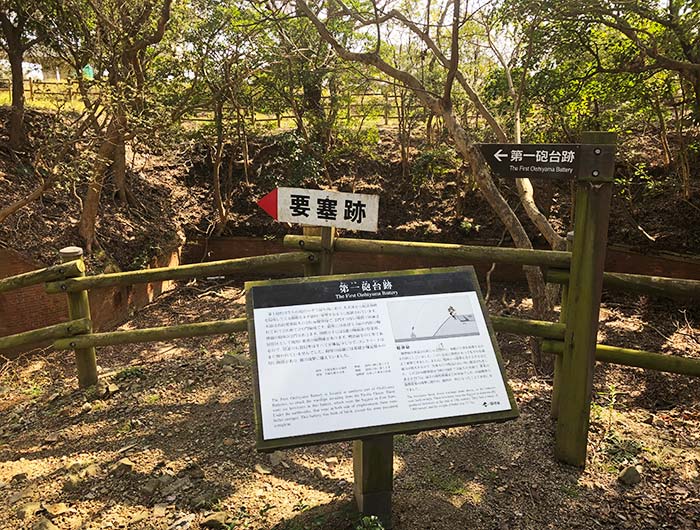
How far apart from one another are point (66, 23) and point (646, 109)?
10.1m

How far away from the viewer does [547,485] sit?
118 inches

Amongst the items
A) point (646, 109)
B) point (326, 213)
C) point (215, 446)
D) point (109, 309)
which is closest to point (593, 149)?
point (326, 213)

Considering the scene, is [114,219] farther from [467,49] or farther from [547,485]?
[547,485]

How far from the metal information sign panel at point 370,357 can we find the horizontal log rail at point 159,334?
1.65m

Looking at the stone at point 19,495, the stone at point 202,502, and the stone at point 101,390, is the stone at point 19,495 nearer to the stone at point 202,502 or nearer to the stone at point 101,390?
the stone at point 202,502

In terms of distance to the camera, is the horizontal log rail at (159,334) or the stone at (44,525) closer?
the stone at (44,525)

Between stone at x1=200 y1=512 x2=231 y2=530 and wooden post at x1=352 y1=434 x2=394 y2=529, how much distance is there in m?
0.73

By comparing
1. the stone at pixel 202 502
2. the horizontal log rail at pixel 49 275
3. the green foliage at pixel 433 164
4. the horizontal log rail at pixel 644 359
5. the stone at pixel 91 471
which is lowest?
the stone at pixel 91 471

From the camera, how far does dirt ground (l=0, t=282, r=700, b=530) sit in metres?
2.74

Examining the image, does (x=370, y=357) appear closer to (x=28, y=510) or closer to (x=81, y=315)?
(x=28, y=510)

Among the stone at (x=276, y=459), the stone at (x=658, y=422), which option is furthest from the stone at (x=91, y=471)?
the stone at (x=658, y=422)

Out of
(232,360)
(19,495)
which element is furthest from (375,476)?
(232,360)

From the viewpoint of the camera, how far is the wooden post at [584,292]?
2736mm

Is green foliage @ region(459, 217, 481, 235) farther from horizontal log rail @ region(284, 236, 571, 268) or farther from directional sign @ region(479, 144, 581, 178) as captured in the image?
directional sign @ region(479, 144, 581, 178)
